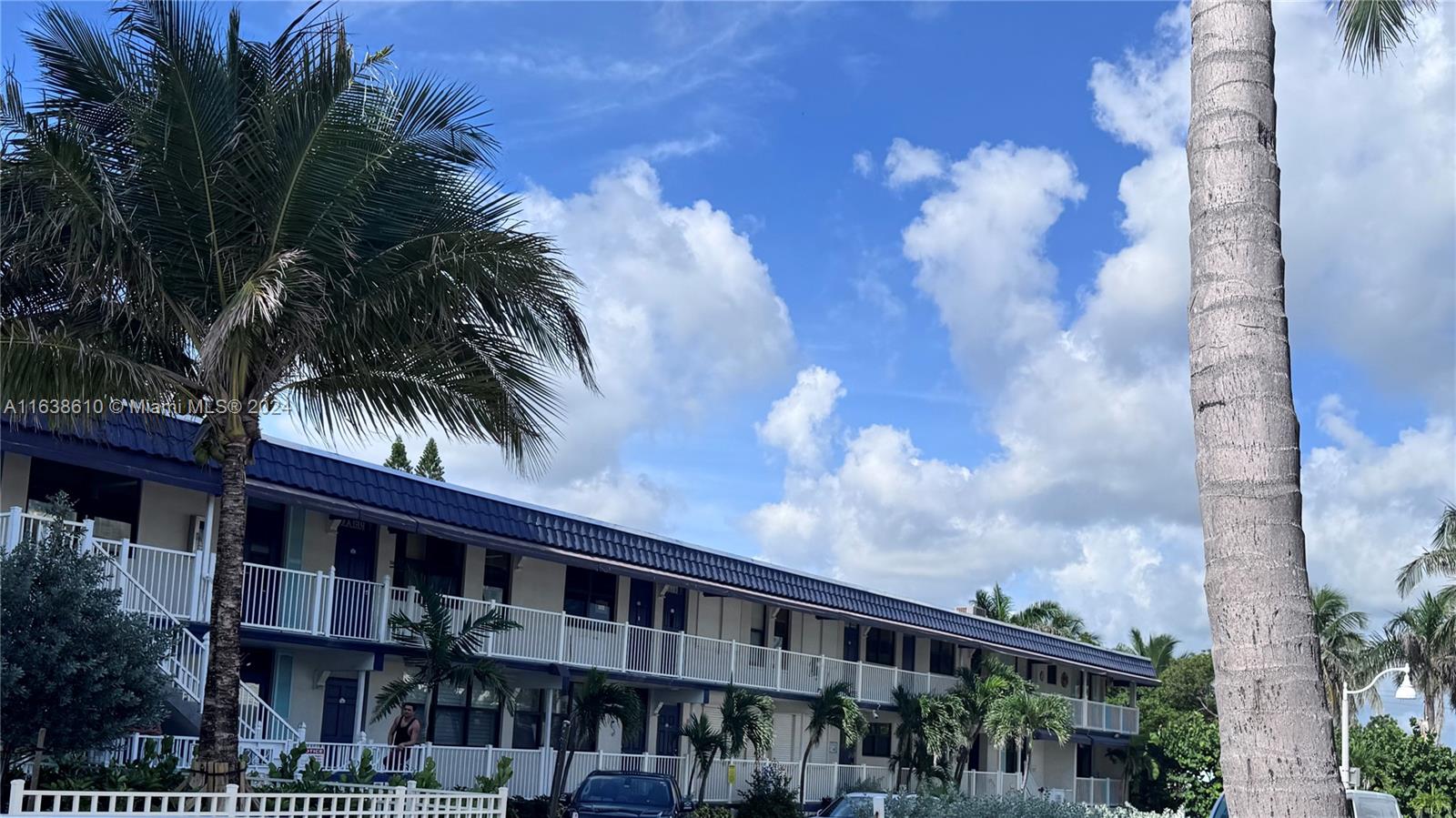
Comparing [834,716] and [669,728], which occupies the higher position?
[834,716]

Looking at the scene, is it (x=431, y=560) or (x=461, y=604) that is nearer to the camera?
(x=461, y=604)

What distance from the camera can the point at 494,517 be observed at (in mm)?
25594

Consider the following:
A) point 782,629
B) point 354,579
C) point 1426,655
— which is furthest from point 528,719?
point 1426,655

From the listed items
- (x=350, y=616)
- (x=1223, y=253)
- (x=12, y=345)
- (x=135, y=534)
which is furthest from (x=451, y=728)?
(x=1223, y=253)

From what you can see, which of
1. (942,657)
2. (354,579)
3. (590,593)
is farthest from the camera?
(942,657)

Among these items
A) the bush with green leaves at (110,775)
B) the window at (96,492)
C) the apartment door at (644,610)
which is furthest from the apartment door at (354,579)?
the bush with green leaves at (110,775)

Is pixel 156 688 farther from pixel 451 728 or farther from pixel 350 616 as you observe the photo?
pixel 451 728

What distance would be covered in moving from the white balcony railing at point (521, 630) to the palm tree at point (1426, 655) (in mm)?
22936

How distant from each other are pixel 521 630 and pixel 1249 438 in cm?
2154

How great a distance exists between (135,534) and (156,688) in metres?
7.52

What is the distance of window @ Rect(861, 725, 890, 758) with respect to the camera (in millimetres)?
38719

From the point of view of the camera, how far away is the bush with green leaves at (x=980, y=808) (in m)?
18.1

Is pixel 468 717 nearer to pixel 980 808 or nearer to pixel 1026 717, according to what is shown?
pixel 980 808

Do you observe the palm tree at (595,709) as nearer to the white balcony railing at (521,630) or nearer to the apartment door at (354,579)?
the white balcony railing at (521,630)
